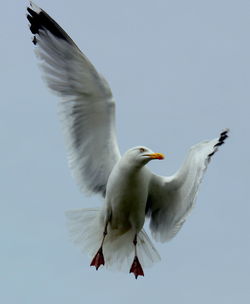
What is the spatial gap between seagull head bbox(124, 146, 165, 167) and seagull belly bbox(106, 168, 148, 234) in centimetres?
10

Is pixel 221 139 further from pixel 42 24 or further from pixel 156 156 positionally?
pixel 42 24

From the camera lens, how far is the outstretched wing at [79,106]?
32.1 feet

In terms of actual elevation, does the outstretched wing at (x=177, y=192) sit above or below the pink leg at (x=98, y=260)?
above

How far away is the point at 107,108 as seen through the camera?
9.70 m

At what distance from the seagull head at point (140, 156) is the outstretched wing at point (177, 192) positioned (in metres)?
0.37

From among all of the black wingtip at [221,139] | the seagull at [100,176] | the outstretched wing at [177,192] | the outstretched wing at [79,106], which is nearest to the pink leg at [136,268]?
the seagull at [100,176]

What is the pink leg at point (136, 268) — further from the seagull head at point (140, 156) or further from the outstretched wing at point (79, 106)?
the seagull head at point (140, 156)

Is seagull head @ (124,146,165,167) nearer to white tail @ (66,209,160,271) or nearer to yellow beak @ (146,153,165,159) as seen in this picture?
yellow beak @ (146,153,165,159)

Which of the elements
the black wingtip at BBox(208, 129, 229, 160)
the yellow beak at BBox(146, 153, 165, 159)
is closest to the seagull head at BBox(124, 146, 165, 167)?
the yellow beak at BBox(146, 153, 165, 159)

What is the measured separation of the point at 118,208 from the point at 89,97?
1.31 metres

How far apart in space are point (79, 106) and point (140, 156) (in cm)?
119

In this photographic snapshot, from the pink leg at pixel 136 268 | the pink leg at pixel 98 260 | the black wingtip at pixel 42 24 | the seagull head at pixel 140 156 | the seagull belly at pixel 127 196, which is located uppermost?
the black wingtip at pixel 42 24

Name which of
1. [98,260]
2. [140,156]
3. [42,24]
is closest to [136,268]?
[98,260]

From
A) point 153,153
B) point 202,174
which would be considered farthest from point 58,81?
point 202,174
